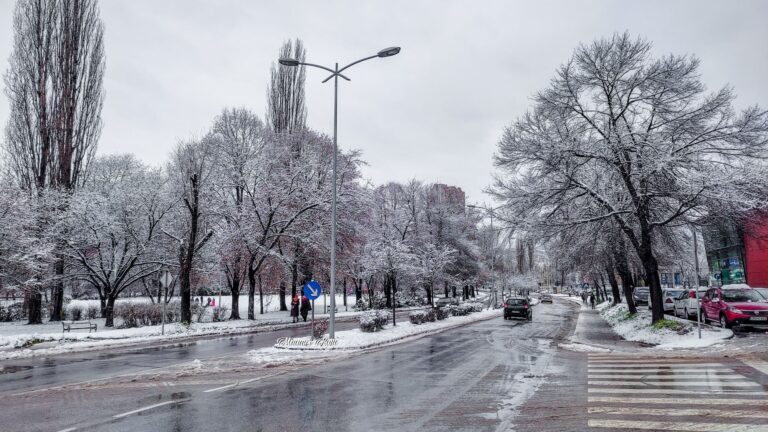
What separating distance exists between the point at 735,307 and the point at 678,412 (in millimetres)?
13420

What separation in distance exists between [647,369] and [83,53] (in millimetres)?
34860

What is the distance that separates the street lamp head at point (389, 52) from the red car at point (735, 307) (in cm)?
1507

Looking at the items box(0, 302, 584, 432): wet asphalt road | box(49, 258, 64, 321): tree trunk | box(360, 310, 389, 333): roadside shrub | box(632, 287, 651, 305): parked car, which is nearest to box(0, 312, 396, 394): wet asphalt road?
box(0, 302, 584, 432): wet asphalt road

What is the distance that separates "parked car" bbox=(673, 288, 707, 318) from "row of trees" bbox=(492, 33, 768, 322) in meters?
4.67

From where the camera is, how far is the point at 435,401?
27.5 feet

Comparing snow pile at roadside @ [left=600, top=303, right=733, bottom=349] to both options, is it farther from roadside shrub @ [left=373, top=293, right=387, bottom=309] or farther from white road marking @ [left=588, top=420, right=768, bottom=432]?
roadside shrub @ [left=373, top=293, right=387, bottom=309]

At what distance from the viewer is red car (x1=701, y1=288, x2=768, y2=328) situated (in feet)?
55.9

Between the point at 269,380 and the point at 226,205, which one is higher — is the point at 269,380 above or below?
below

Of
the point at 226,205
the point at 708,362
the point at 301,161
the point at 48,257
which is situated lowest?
the point at 708,362

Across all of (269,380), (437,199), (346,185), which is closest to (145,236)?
(346,185)

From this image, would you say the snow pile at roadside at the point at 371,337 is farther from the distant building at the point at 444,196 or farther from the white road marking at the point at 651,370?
the distant building at the point at 444,196

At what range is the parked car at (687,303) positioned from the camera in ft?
77.7

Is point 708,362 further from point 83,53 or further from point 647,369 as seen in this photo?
point 83,53

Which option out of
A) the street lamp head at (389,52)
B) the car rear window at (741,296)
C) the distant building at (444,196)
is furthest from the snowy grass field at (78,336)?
the distant building at (444,196)
